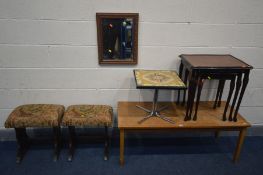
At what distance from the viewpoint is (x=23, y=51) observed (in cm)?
232

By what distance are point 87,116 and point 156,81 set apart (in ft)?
2.42

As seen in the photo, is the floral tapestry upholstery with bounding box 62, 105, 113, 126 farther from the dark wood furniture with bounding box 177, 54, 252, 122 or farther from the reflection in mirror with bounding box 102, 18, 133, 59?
the dark wood furniture with bounding box 177, 54, 252, 122

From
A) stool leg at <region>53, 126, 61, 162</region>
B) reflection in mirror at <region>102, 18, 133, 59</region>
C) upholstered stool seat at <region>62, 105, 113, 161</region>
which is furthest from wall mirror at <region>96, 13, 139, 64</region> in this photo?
stool leg at <region>53, 126, 61, 162</region>

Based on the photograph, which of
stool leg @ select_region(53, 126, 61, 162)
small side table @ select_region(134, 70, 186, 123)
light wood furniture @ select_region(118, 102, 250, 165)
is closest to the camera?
small side table @ select_region(134, 70, 186, 123)

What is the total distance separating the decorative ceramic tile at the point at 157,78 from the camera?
203 cm

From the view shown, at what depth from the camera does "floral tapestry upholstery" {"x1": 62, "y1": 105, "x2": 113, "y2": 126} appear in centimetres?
222

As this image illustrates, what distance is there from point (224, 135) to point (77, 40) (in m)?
2.02

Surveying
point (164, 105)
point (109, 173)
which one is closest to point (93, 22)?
point (164, 105)

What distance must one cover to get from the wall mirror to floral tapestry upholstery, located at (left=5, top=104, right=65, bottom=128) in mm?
668

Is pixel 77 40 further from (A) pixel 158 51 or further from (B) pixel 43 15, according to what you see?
(A) pixel 158 51

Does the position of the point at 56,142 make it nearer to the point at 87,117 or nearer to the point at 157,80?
the point at 87,117

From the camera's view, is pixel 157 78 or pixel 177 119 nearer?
pixel 157 78

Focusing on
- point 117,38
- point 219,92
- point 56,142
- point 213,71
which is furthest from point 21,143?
point 219,92

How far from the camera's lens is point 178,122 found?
2.24m
